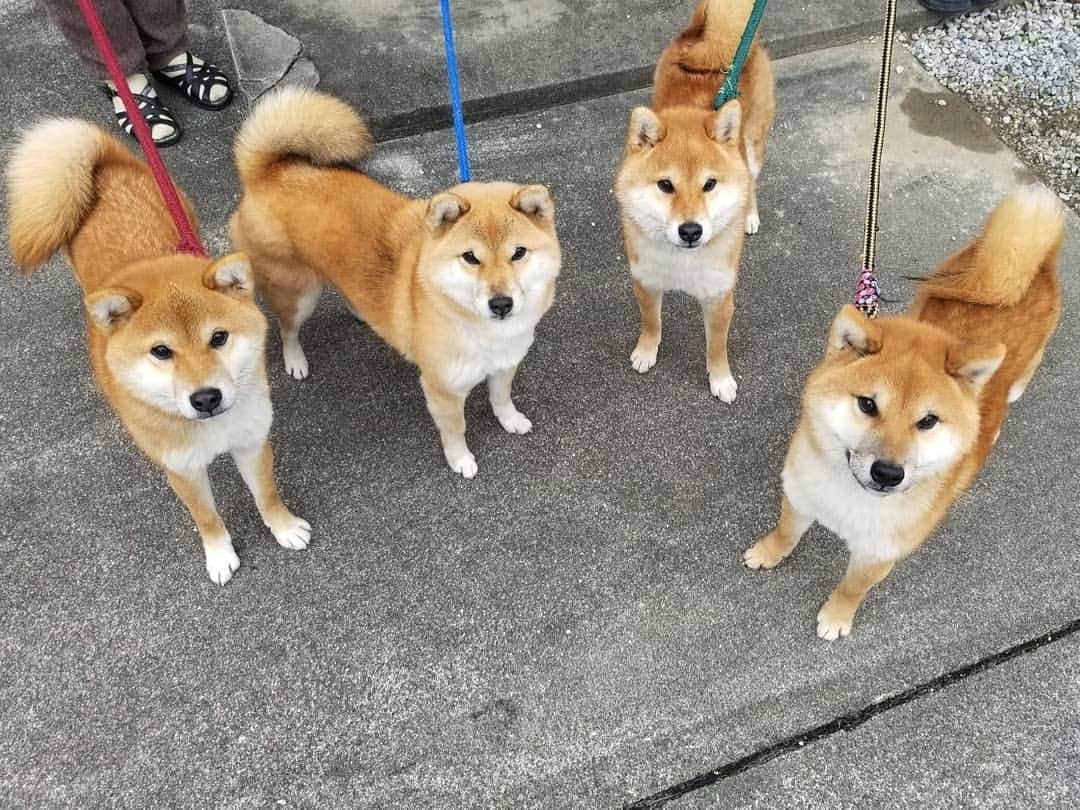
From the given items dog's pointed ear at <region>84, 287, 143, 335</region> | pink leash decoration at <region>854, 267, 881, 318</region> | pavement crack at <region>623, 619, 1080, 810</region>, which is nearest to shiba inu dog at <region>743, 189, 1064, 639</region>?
pink leash decoration at <region>854, 267, 881, 318</region>

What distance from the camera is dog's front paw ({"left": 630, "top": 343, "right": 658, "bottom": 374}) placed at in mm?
3340

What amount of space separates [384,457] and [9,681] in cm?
140

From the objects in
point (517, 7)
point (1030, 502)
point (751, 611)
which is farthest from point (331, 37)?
point (1030, 502)

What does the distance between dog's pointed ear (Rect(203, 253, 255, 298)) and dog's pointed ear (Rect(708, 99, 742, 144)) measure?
5.39 feet

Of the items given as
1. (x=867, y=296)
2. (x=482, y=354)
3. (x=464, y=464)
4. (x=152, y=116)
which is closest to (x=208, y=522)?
(x=464, y=464)

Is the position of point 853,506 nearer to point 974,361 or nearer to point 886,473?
point 886,473

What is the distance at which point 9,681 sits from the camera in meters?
2.47

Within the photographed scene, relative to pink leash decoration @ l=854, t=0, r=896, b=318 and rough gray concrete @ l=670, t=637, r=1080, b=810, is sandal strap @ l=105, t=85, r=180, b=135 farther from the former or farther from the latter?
rough gray concrete @ l=670, t=637, r=1080, b=810

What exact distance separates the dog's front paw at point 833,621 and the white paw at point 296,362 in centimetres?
221

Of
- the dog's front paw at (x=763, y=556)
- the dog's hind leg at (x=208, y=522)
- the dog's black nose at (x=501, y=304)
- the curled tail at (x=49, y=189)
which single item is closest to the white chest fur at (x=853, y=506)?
the dog's front paw at (x=763, y=556)

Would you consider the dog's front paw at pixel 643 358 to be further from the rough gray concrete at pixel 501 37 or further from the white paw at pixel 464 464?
the rough gray concrete at pixel 501 37

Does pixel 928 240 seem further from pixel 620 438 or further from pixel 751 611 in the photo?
pixel 751 611

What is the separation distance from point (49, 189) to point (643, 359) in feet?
7.35

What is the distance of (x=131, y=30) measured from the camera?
385cm
